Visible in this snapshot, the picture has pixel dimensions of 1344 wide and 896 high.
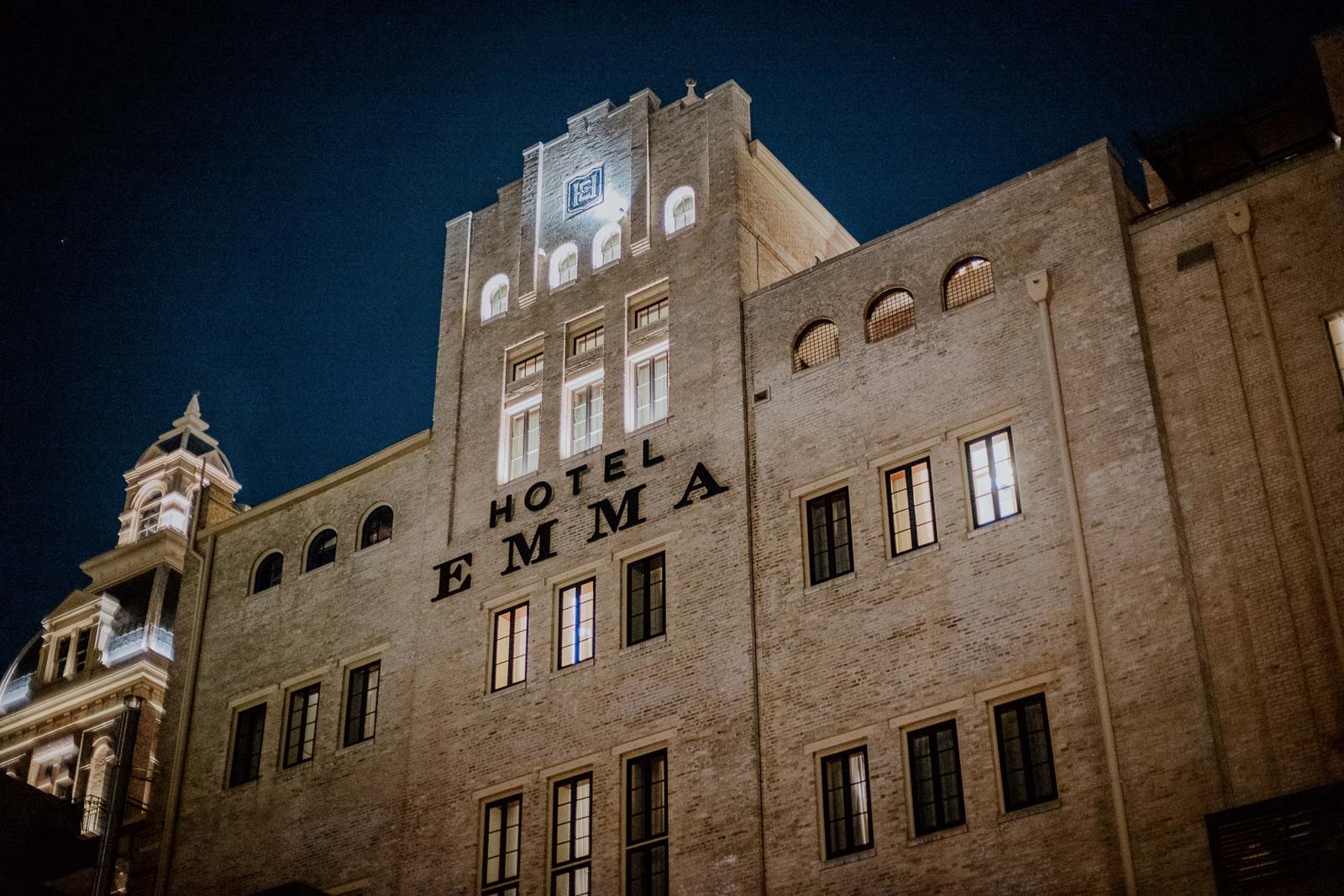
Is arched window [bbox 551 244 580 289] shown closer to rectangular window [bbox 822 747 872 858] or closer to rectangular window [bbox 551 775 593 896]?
rectangular window [bbox 551 775 593 896]

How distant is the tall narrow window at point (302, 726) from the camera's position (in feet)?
132

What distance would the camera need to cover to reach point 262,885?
3916 centimetres

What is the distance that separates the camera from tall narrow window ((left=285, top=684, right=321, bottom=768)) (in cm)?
4019

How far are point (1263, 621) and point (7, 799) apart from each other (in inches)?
1095

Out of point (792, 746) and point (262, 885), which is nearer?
point (792, 746)

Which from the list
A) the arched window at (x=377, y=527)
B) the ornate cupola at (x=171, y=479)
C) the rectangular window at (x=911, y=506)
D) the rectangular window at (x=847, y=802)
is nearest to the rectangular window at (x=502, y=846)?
the rectangular window at (x=847, y=802)

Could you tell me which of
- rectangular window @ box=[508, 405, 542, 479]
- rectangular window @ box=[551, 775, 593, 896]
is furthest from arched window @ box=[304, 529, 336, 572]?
rectangular window @ box=[551, 775, 593, 896]

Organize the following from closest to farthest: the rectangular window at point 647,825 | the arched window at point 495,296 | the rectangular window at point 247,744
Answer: the rectangular window at point 647,825 < the rectangular window at point 247,744 < the arched window at point 495,296

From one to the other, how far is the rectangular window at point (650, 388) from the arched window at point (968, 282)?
6.70 m

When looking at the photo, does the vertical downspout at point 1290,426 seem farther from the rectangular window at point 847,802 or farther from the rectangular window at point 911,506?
the rectangular window at point 847,802

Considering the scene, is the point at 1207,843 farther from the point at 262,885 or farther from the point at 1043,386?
the point at 262,885

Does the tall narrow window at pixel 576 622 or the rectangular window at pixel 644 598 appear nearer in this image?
Answer: the rectangular window at pixel 644 598

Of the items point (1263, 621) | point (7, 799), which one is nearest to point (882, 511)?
point (1263, 621)

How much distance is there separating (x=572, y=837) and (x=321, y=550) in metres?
11.8
